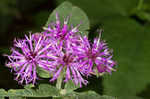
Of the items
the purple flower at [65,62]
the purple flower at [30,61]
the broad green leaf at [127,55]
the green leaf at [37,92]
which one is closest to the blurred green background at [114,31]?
the broad green leaf at [127,55]

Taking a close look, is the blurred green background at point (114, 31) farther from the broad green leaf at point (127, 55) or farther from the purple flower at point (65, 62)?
the purple flower at point (65, 62)

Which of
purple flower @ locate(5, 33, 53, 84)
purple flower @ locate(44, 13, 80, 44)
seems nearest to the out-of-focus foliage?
purple flower @ locate(44, 13, 80, 44)

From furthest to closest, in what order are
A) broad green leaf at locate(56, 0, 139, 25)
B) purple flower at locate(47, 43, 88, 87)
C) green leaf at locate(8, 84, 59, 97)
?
broad green leaf at locate(56, 0, 139, 25) → purple flower at locate(47, 43, 88, 87) → green leaf at locate(8, 84, 59, 97)

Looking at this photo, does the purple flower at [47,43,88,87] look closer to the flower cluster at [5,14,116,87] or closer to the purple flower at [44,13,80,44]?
the flower cluster at [5,14,116,87]

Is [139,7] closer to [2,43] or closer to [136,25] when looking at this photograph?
[136,25]

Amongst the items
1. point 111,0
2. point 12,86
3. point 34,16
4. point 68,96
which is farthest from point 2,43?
point 68,96
